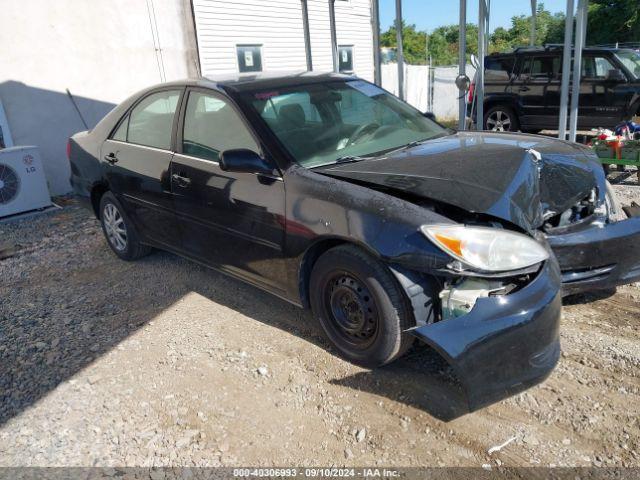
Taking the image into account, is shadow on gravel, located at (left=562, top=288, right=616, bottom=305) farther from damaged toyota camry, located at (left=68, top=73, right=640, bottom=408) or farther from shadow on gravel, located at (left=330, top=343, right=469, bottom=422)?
shadow on gravel, located at (left=330, top=343, right=469, bottom=422)

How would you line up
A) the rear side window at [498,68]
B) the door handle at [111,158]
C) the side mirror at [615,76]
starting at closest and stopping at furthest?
the door handle at [111,158] → the side mirror at [615,76] → the rear side window at [498,68]

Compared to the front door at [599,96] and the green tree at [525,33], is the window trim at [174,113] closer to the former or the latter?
the front door at [599,96]

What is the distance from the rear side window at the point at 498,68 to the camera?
1066cm

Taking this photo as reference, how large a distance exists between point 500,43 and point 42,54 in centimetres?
3508

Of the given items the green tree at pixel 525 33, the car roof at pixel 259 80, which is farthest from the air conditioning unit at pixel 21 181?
the green tree at pixel 525 33

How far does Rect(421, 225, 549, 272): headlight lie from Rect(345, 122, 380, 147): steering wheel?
4.20 ft

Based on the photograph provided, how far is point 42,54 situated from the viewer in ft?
27.0

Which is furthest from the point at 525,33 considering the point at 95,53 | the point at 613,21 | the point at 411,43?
the point at 95,53

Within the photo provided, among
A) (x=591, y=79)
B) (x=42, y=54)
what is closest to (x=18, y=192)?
(x=42, y=54)

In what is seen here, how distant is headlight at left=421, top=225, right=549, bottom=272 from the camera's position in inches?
102

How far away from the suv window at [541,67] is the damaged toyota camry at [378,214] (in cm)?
705

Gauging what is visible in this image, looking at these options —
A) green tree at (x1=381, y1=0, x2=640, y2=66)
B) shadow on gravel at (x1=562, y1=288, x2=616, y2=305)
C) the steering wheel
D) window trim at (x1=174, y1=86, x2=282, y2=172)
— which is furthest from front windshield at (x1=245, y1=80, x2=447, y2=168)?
green tree at (x1=381, y1=0, x2=640, y2=66)

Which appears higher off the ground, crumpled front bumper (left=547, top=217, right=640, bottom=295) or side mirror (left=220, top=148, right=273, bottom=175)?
side mirror (left=220, top=148, right=273, bottom=175)

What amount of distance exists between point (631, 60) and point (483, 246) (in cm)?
944
